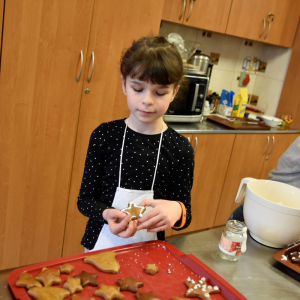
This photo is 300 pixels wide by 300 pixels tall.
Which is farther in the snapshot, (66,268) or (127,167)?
(127,167)

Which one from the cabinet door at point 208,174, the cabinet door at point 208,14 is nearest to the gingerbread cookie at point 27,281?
the cabinet door at point 208,174

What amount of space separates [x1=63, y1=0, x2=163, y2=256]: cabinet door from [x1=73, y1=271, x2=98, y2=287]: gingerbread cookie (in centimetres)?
123

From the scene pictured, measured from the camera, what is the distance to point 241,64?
3234mm

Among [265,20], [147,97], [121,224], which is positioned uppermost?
[265,20]

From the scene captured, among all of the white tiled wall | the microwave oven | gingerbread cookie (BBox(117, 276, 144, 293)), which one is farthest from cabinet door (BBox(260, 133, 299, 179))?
gingerbread cookie (BBox(117, 276, 144, 293))

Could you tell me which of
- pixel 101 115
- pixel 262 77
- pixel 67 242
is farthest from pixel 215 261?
pixel 262 77

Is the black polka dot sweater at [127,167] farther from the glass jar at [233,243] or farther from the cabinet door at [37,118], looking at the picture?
the cabinet door at [37,118]

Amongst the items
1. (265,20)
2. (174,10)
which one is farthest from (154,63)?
(265,20)

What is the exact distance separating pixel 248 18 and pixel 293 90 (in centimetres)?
85

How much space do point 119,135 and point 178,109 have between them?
1.36 m

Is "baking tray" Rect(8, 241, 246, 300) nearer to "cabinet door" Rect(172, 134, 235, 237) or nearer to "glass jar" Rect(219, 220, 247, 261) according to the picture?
"glass jar" Rect(219, 220, 247, 261)

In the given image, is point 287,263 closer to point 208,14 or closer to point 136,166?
point 136,166

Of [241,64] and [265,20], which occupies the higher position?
[265,20]

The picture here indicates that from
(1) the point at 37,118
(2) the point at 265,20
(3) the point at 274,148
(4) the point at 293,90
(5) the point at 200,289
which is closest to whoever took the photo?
(5) the point at 200,289
